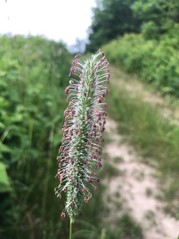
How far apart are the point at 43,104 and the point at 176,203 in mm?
2014

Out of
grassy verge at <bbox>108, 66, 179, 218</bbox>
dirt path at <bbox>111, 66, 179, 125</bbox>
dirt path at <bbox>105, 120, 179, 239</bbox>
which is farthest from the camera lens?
dirt path at <bbox>111, 66, 179, 125</bbox>

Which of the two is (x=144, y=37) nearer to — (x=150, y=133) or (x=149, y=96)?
(x=149, y=96)

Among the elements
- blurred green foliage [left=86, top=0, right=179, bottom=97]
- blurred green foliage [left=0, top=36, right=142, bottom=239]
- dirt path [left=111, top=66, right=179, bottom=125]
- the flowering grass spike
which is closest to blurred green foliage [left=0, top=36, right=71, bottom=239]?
blurred green foliage [left=0, top=36, right=142, bottom=239]

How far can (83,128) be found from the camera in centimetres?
117

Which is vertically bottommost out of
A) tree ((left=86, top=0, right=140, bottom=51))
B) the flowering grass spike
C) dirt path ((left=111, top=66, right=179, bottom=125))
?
the flowering grass spike

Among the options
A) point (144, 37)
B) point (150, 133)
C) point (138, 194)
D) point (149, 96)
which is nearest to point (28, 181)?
point (138, 194)

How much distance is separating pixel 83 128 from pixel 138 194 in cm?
461

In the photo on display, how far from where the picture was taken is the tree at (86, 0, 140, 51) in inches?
1089

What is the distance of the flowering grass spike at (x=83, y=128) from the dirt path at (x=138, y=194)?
3359 millimetres

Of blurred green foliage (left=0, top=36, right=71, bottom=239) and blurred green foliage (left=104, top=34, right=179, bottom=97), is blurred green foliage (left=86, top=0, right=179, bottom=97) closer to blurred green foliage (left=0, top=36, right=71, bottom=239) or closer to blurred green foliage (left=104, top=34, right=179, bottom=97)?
blurred green foliage (left=104, top=34, right=179, bottom=97)

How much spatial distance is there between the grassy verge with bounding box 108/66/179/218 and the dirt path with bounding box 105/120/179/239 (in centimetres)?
14

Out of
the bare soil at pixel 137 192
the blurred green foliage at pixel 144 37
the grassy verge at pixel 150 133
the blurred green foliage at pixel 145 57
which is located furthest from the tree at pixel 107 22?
→ the bare soil at pixel 137 192

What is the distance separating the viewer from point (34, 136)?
4.88 meters

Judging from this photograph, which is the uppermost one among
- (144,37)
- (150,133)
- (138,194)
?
(144,37)
